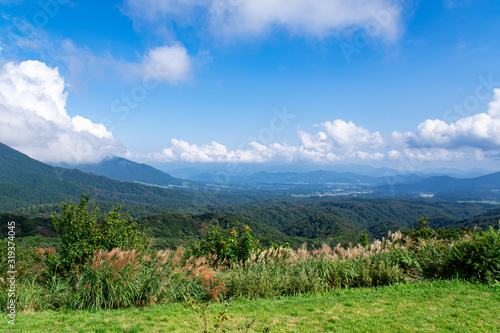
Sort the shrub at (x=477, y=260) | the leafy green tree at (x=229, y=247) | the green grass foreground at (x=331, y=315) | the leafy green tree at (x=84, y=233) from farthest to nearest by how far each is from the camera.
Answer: the leafy green tree at (x=229, y=247)
the leafy green tree at (x=84, y=233)
the shrub at (x=477, y=260)
the green grass foreground at (x=331, y=315)

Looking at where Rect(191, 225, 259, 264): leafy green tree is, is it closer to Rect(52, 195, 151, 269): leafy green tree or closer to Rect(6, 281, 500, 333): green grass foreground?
Rect(52, 195, 151, 269): leafy green tree

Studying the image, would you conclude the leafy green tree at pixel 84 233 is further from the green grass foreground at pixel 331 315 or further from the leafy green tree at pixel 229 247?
the leafy green tree at pixel 229 247

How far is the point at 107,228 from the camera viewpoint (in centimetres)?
752

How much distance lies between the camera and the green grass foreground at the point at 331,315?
14.4 ft

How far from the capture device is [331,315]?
4895 mm

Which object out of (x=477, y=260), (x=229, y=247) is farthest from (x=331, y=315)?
(x=229, y=247)

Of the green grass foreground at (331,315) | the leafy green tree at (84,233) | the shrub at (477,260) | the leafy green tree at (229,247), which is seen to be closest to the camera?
the green grass foreground at (331,315)

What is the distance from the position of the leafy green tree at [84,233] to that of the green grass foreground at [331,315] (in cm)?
161

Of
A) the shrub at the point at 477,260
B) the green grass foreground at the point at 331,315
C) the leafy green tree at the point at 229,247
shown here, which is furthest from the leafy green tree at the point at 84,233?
the shrub at the point at 477,260

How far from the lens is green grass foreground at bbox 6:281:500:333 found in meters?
4.39

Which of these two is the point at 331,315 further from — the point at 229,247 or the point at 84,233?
the point at 84,233

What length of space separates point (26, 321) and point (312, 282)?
229 inches

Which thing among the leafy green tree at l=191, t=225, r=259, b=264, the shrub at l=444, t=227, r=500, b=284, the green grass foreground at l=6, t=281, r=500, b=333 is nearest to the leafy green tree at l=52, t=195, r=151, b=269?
the green grass foreground at l=6, t=281, r=500, b=333

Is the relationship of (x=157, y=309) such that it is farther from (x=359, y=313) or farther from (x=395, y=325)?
(x=395, y=325)
